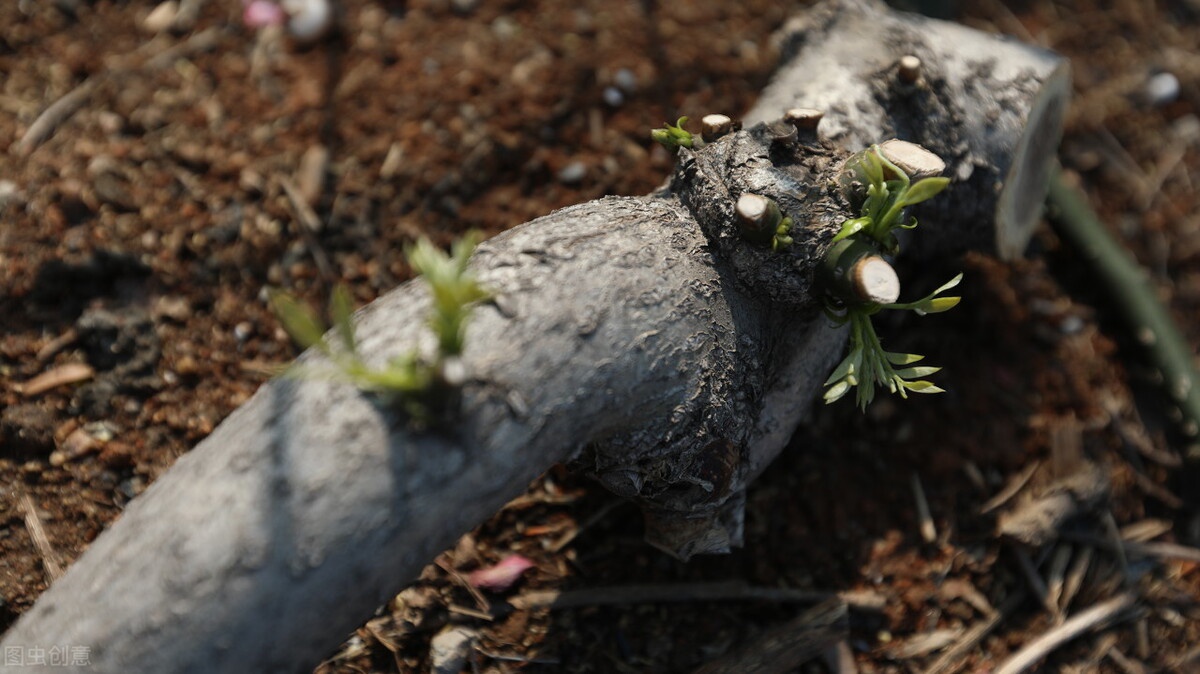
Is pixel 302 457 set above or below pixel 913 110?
above

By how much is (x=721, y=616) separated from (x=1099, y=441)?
121 cm

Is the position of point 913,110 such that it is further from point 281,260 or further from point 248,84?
point 248,84

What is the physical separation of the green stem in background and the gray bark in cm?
126

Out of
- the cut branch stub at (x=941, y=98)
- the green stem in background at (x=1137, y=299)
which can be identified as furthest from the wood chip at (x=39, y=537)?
the green stem in background at (x=1137, y=299)

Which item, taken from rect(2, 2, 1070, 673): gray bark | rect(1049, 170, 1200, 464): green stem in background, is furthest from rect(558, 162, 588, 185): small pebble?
rect(1049, 170, 1200, 464): green stem in background

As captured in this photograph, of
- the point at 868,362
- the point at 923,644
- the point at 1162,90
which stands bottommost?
the point at 923,644

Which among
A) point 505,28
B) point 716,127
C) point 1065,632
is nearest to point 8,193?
point 505,28

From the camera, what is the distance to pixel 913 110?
185 cm

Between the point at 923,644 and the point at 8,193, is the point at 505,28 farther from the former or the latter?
the point at 923,644

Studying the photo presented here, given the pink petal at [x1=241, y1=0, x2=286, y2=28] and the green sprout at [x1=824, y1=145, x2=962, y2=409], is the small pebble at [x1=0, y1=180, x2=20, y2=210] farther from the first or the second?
the green sprout at [x1=824, y1=145, x2=962, y2=409]

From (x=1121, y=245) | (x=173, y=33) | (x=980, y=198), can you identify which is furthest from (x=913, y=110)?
(x=173, y=33)

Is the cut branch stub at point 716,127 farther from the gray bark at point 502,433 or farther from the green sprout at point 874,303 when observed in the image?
the green sprout at point 874,303

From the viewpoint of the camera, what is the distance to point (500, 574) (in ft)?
6.21

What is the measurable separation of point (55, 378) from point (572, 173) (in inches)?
55.0
